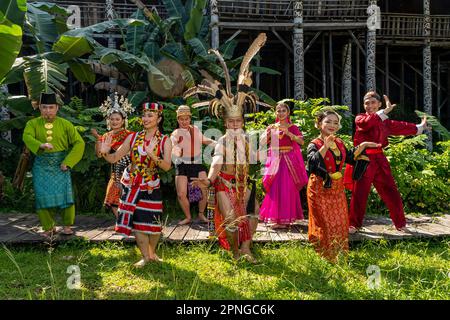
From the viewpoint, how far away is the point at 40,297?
3.36 meters

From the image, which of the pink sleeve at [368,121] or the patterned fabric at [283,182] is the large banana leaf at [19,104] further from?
the pink sleeve at [368,121]

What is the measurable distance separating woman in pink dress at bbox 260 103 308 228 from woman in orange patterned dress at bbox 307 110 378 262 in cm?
115

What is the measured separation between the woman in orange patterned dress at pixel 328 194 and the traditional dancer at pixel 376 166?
855 mm

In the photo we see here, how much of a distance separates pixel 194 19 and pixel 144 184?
22.3ft

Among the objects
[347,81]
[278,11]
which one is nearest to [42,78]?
[278,11]

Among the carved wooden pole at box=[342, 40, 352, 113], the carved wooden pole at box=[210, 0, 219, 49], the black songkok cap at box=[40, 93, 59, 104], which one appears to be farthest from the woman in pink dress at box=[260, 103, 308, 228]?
the carved wooden pole at box=[342, 40, 352, 113]

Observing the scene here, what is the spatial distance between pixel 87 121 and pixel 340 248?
519 cm

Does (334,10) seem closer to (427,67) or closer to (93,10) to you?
(427,67)

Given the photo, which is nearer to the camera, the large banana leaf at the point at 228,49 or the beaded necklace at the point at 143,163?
the beaded necklace at the point at 143,163

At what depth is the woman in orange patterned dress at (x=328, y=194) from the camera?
4230 mm

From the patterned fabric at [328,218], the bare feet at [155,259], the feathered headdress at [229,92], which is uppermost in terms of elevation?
the feathered headdress at [229,92]

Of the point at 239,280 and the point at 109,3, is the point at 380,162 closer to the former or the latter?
the point at 239,280

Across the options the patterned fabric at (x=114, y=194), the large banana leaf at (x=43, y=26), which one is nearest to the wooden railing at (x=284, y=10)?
the large banana leaf at (x=43, y=26)

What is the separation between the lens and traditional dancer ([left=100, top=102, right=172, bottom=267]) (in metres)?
4.12
